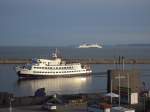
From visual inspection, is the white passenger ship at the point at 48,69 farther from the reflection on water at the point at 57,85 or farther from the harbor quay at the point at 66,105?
the harbor quay at the point at 66,105

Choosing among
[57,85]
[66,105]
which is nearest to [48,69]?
[57,85]

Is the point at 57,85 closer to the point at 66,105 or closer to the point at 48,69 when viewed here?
the point at 48,69

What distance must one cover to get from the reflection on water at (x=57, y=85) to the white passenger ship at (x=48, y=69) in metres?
1.58

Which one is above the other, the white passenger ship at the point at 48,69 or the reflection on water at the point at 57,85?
the white passenger ship at the point at 48,69

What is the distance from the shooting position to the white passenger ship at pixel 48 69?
5703 centimetres

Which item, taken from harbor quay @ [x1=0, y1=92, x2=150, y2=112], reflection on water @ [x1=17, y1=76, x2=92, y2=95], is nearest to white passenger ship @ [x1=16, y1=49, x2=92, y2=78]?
reflection on water @ [x1=17, y1=76, x2=92, y2=95]

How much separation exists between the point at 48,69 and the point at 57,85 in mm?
8657

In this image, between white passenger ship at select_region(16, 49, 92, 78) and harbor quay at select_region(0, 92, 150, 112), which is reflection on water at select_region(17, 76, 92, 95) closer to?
white passenger ship at select_region(16, 49, 92, 78)

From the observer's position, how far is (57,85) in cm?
5003

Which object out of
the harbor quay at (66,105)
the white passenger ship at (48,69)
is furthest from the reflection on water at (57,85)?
the harbor quay at (66,105)

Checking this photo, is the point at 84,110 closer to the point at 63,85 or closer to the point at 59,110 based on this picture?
the point at 59,110

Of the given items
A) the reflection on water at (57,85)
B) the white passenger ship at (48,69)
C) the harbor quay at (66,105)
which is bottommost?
the harbor quay at (66,105)

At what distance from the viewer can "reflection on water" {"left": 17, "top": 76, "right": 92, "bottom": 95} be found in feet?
147

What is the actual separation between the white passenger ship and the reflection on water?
1579 millimetres
